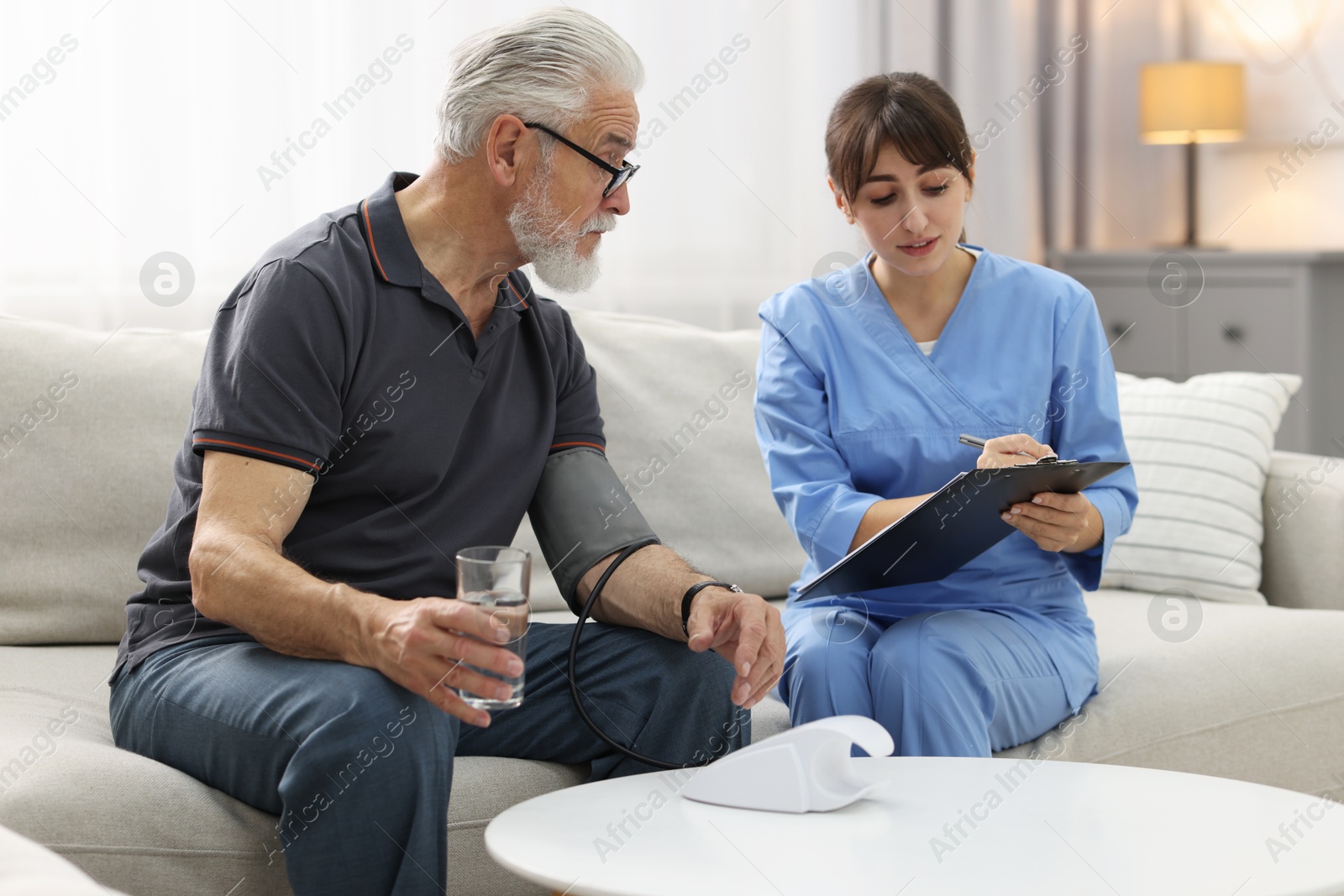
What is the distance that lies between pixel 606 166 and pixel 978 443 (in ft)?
1.68

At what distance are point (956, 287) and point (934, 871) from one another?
0.89 metres

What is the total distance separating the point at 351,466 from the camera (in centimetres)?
127

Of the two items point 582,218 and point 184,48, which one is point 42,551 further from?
point 184,48

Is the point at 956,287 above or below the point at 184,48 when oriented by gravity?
below

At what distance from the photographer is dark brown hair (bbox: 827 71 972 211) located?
4.86 ft

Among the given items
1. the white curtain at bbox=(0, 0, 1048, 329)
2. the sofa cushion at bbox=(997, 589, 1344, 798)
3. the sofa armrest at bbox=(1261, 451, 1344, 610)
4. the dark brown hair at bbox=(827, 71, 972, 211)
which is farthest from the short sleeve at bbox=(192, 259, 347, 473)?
the sofa armrest at bbox=(1261, 451, 1344, 610)

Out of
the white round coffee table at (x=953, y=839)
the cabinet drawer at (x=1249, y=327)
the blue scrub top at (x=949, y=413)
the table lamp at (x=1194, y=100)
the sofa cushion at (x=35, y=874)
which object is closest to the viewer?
the sofa cushion at (x=35, y=874)

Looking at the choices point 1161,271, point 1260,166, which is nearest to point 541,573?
point 1161,271

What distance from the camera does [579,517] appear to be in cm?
140

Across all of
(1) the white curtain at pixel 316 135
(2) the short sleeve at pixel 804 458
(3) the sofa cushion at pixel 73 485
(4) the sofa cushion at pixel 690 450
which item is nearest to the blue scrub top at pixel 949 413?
(2) the short sleeve at pixel 804 458

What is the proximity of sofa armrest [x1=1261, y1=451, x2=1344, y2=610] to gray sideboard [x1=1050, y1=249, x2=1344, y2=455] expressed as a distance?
4.56ft

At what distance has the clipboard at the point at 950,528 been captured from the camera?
1220 millimetres

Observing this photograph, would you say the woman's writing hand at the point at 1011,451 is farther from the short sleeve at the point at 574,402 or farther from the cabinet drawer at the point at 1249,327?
the cabinet drawer at the point at 1249,327

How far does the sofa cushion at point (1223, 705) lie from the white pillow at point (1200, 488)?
A: 0.47 feet
